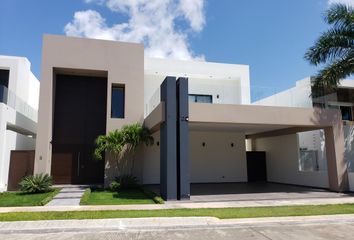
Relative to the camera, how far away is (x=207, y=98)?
763 inches

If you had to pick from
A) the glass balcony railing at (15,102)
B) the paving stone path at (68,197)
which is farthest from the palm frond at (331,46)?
the glass balcony railing at (15,102)

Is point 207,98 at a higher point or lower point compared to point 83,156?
higher

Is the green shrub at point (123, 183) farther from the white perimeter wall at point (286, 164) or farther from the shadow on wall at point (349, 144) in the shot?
the shadow on wall at point (349, 144)

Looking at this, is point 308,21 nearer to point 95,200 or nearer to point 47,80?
point 95,200

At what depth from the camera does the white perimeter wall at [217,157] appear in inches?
825

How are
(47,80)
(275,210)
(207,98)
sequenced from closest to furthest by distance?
(275,210) → (47,80) → (207,98)

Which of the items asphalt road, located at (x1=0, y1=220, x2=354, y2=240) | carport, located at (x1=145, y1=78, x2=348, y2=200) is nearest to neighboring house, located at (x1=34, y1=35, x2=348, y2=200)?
carport, located at (x1=145, y1=78, x2=348, y2=200)

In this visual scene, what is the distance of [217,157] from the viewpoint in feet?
70.2

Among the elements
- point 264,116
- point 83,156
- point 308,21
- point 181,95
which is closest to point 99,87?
point 83,156

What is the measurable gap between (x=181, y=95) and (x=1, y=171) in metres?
10.6

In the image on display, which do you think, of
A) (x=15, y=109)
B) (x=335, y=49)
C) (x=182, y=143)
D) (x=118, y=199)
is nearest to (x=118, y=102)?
(x=15, y=109)

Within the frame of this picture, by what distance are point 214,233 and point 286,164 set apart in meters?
14.1

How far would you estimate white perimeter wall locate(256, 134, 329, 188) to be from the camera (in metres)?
18.0

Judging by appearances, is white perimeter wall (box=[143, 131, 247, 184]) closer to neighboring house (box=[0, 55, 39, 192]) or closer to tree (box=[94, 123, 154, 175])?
tree (box=[94, 123, 154, 175])
